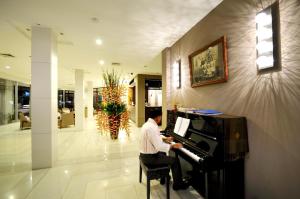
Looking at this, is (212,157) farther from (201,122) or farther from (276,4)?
(276,4)

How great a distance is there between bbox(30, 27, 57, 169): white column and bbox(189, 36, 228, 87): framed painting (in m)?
3.08

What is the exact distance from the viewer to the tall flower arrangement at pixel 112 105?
524 cm

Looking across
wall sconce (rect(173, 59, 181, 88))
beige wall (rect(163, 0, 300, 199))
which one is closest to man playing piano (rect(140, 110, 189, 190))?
beige wall (rect(163, 0, 300, 199))

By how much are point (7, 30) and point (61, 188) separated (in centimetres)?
351

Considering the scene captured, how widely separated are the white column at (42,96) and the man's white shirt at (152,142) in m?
2.31

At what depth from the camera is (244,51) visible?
6.53 feet

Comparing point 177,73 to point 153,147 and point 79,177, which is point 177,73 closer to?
point 153,147

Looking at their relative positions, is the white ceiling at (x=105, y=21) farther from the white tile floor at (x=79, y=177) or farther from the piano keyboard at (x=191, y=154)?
the white tile floor at (x=79, y=177)

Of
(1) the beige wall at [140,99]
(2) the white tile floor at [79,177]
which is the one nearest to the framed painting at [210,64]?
(2) the white tile floor at [79,177]

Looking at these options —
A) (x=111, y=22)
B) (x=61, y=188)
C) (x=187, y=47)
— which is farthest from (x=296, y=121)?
(x=61, y=188)

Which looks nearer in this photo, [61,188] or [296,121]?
[296,121]

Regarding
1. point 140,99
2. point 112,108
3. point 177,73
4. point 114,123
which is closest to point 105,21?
point 177,73

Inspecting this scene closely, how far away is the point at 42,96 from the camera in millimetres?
3287

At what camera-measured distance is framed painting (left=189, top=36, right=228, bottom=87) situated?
2299 mm
